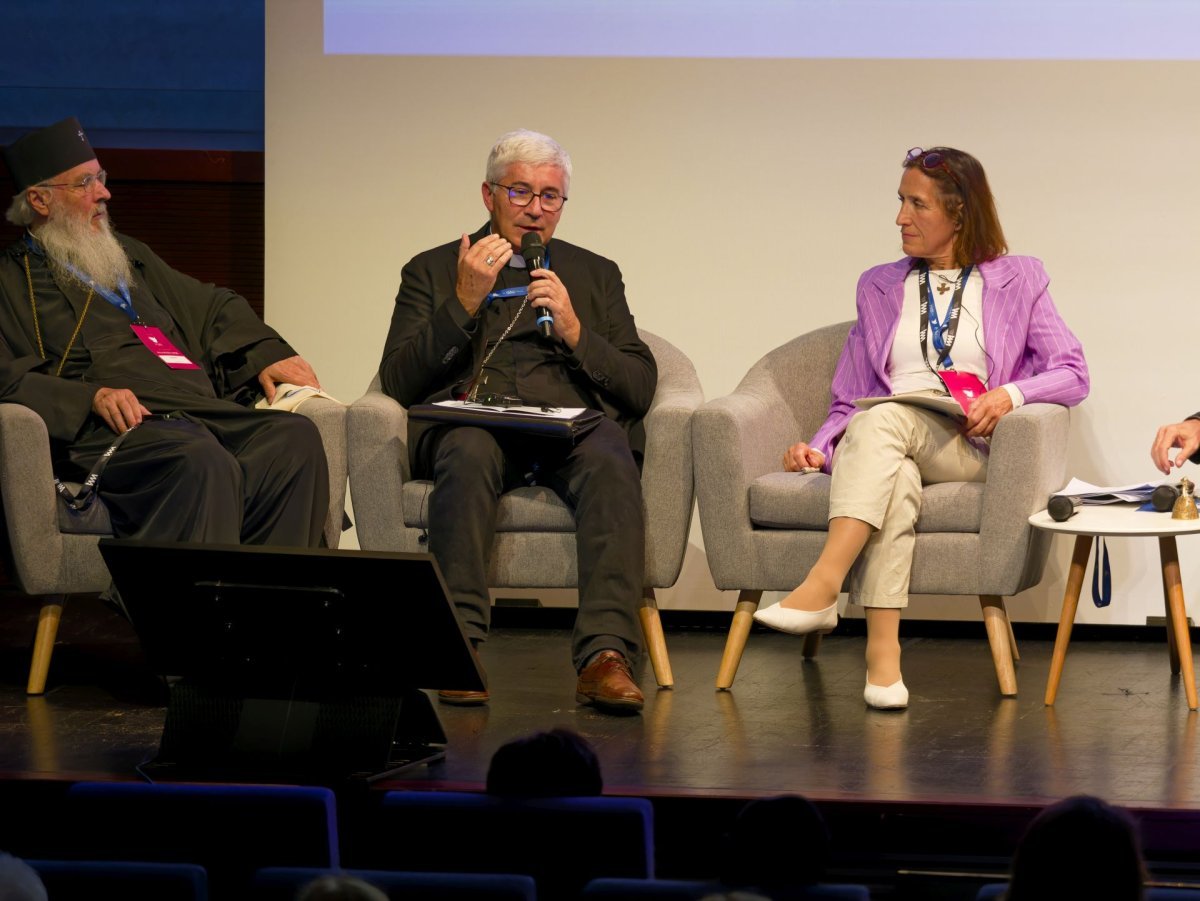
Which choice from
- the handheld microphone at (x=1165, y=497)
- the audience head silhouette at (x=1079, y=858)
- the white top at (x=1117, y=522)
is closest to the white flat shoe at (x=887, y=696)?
the white top at (x=1117, y=522)

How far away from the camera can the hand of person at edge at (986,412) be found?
3.69 metres

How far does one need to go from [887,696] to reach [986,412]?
2.31 ft

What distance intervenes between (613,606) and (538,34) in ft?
6.91

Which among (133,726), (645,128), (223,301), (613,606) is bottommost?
(133,726)

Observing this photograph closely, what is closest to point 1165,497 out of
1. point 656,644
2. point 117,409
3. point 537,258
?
point 656,644

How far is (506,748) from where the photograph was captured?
1.99 meters

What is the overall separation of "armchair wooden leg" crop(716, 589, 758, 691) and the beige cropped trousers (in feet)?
0.81

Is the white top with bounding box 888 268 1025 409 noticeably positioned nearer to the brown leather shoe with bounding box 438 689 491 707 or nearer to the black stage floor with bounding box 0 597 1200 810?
the black stage floor with bounding box 0 597 1200 810

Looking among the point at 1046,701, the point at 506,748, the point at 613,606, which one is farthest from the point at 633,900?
the point at 1046,701

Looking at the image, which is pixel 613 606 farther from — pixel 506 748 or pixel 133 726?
pixel 506 748

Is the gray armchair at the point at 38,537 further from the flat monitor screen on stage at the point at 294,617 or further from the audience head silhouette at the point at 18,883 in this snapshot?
the audience head silhouette at the point at 18,883

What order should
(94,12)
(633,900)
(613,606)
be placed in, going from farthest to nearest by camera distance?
(94,12)
(613,606)
(633,900)

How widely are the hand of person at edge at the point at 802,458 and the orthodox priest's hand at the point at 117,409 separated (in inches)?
60.8

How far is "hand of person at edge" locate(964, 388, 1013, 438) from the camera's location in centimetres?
369
